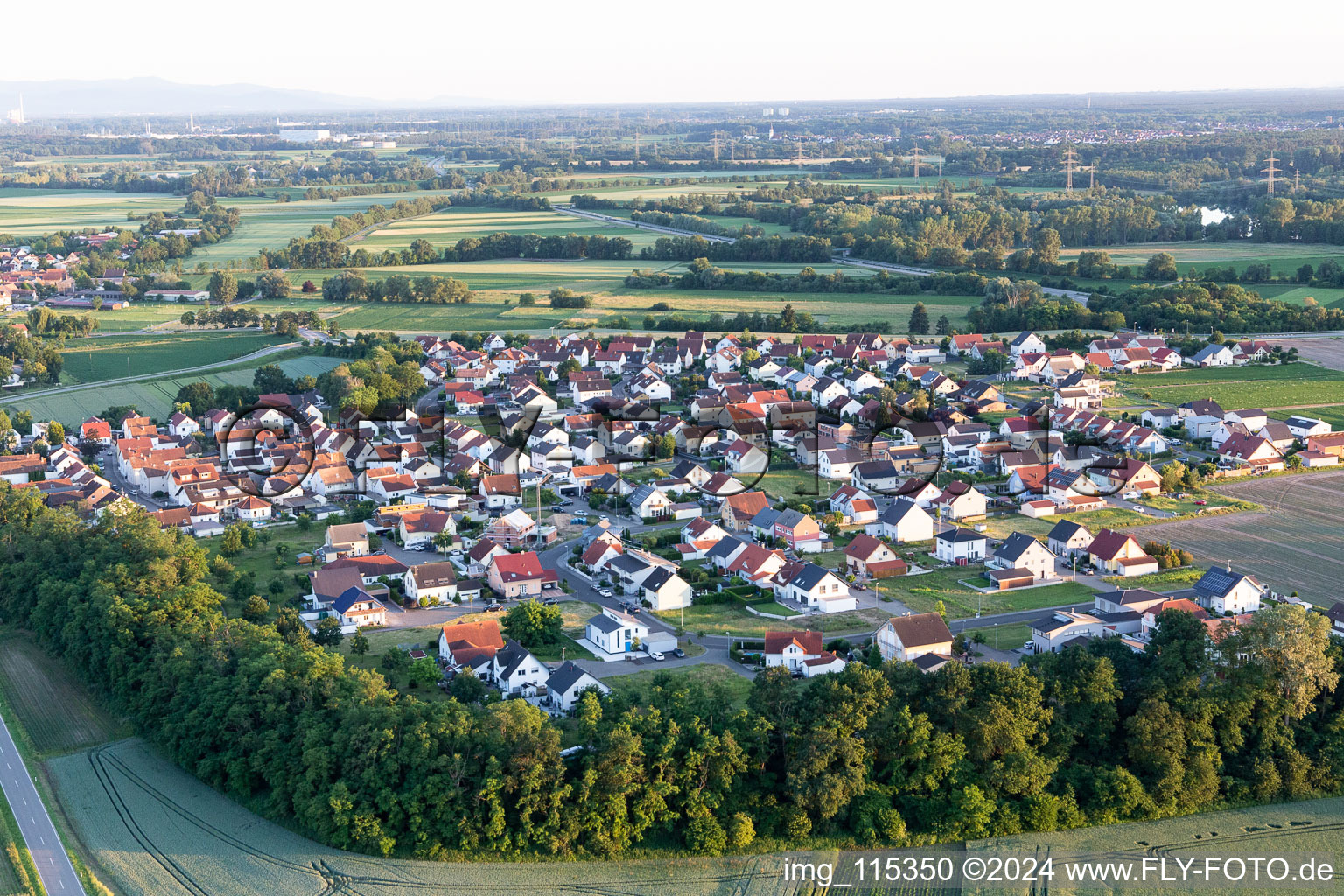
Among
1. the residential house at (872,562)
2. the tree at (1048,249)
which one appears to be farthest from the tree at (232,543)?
the tree at (1048,249)

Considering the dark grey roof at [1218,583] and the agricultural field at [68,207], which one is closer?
the dark grey roof at [1218,583]

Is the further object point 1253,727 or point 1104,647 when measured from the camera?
point 1104,647

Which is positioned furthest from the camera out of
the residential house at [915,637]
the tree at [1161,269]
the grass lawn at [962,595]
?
the tree at [1161,269]

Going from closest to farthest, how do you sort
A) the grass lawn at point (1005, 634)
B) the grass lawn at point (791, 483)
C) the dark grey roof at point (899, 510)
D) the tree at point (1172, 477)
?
the grass lawn at point (1005, 634)
the dark grey roof at point (899, 510)
the tree at point (1172, 477)
the grass lawn at point (791, 483)

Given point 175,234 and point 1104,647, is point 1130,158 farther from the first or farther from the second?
point 1104,647

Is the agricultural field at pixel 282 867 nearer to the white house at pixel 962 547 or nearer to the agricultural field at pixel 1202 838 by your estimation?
the agricultural field at pixel 1202 838

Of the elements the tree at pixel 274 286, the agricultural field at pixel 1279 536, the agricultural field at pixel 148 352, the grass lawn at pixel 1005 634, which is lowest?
the grass lawn at pixel 1005 634

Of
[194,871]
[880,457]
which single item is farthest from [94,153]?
[194,871]

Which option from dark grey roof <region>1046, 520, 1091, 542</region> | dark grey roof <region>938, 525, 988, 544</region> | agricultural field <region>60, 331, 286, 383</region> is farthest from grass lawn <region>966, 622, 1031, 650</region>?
agricultural field <region>60, 331, 286, 383</region>
